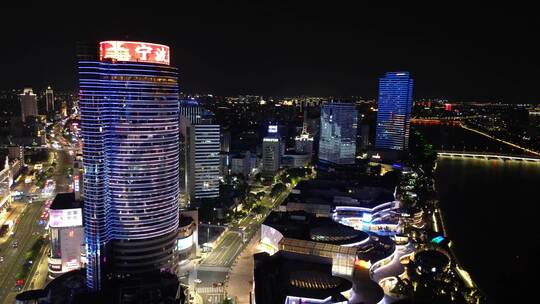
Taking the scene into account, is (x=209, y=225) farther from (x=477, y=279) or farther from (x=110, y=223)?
(x=477, y=279)

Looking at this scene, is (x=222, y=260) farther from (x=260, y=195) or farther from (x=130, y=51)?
(x=260, y=195)

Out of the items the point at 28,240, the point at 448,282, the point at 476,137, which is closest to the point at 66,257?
the point at 28,240

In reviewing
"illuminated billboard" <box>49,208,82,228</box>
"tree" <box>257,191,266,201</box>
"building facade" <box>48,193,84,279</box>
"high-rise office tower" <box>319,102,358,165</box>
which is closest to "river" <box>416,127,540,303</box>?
"high-rise office tower" <box>319,102,358,165</box>

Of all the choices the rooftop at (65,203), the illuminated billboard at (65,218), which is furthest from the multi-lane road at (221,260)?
the rooftop at (65,203)

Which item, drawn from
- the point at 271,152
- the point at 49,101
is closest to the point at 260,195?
the point at 271,152

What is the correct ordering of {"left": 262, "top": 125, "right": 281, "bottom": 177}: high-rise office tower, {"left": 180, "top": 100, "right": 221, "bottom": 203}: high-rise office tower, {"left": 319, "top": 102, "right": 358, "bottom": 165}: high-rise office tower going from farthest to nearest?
{"left": 319, "top": 102, "right": 358, "bottom": 165}: high-rise office tower → {"left": 262, "top": 125, "right": 281, "bottom": 177}: high-rise office tower → {"left": 180, "top": 100, "right": 221, "bottom": 203}: high-rise office tower

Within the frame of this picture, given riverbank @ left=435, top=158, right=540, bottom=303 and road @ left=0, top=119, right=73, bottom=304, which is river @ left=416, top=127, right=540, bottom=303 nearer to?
riverbank @ left=435, top=158, right=540, bottom=303
